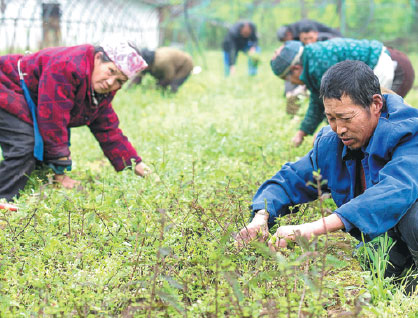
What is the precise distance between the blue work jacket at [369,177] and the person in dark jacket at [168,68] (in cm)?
610

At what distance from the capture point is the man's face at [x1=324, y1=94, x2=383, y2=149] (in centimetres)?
234

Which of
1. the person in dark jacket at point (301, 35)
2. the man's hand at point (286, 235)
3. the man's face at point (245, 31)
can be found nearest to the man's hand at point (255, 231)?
the man's hand at point (286, 235)

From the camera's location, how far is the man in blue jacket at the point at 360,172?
2.17 m

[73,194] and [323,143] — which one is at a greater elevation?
[323,143]

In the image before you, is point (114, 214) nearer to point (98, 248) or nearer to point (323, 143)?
point (98, 248)

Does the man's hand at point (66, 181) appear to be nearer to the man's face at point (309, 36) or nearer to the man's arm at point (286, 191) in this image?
the man's arm at point (286, 191)

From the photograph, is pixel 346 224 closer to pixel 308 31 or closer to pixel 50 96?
pixel 50 96

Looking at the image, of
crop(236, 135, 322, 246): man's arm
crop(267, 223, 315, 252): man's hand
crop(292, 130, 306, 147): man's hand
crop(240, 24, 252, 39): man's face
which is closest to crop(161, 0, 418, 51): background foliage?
crop(240, 24, 252, 39): man's face

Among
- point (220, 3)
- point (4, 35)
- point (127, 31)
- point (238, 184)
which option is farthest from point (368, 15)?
point (238, 184)

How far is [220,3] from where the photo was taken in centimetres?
1897

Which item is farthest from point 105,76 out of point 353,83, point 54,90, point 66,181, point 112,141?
point 353,83

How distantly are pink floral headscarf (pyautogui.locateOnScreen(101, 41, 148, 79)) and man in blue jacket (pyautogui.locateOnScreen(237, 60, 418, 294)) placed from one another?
148 cm

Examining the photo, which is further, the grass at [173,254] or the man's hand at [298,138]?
the man's hand at [298,138]

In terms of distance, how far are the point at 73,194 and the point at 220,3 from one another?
55.2ft
